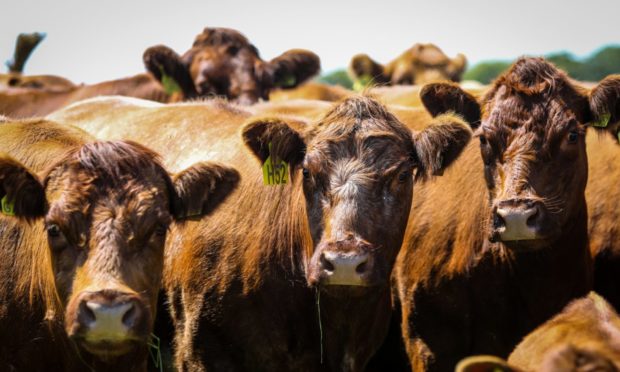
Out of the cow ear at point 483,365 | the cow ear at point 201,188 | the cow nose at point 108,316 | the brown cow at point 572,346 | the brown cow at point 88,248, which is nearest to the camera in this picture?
the cow ear at point 483,365

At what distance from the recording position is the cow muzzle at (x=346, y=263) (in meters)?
6.33

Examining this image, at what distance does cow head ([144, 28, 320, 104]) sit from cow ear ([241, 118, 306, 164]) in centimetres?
642

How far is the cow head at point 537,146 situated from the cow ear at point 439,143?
39 centimetres

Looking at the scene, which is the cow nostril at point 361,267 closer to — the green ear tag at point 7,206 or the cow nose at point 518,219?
the cow nose at point 518,219

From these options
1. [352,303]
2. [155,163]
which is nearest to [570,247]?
[352,303]

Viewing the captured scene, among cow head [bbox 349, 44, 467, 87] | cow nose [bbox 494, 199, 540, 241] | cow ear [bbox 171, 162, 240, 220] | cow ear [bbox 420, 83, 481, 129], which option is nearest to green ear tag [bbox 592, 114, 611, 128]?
cow ear [bbox 420, 83, 481, 129]

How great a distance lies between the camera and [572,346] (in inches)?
191

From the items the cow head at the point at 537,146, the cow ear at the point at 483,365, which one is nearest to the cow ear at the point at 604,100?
the cow head at the point at 537,146

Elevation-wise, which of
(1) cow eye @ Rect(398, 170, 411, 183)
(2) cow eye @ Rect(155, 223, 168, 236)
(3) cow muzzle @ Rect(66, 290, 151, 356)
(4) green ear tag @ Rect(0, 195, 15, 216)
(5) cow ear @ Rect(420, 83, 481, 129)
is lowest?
(3) cow muzzle @ Rect(66, 290, 151, 356)

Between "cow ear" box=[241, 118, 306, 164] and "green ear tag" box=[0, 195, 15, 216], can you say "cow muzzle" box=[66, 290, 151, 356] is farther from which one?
"cow ear" box=[241, 118, 306, 164]

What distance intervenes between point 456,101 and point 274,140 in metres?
1.77

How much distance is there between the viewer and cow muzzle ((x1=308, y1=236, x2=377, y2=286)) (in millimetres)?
6332

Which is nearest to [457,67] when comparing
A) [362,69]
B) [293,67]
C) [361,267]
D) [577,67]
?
[362,69]

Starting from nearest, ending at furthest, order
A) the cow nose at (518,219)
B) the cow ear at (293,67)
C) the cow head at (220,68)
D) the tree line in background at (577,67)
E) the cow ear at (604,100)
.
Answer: the cow nose at (518,219), the cow ear at (604,100), the cow head at (220,68), the cow ear at (293,67), the tree line in background at (577,67)
